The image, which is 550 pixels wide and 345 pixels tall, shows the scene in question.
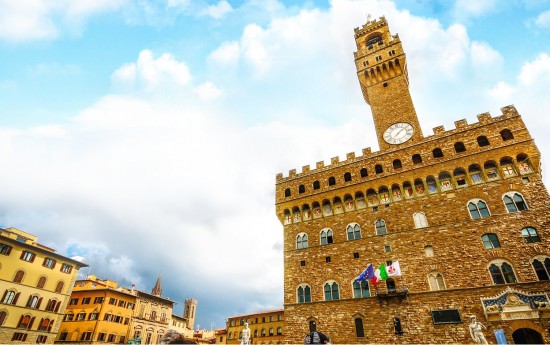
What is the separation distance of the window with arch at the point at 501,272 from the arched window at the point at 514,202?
3.94 m

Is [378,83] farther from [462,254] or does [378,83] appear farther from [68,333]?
[68,333]

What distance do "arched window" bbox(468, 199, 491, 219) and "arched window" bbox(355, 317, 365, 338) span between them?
11.3 m

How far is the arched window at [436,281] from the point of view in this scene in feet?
69.8

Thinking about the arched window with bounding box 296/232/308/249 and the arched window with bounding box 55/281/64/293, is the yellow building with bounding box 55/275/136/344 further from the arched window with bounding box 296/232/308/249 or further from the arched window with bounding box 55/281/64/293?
the arched window with bounding box 296/232/308/249

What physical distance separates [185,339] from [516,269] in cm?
2224

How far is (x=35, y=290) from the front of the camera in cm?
3531

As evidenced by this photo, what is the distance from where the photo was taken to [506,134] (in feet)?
77.7

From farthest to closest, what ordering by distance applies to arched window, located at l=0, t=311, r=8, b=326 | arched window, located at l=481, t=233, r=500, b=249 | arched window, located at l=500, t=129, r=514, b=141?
arched window, located at l=0, t=311, r=8, b=326 → arched window, located at l=500, t=129, r=514, b=141 → arched window, located at l=481, t=233, r=500, b=249

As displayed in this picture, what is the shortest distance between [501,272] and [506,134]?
34.8ft

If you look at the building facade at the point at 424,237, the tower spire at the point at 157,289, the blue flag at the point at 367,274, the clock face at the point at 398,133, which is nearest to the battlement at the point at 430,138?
the building facade at the point at 424,237

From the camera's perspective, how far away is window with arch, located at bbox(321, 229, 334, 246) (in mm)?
26969

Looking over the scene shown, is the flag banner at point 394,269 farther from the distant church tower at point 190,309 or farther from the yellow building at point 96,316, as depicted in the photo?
the distant church tower at point 190,309

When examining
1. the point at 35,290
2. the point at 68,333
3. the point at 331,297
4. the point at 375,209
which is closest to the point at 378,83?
the point at 375,209

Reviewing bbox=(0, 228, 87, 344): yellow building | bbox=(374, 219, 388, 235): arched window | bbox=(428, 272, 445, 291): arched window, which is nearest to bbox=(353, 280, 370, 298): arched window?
bbox=(374, 219, 388, 235): arched window
